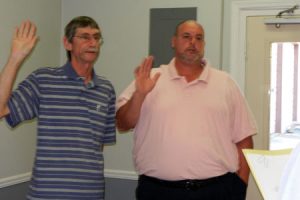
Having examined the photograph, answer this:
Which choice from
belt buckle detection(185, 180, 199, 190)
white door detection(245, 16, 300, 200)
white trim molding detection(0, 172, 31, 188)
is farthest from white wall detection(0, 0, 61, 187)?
white door detection(245, 16, 300, 200)

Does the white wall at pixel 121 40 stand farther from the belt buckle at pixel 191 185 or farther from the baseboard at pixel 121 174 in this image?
the belt buckle at pixel 191 185

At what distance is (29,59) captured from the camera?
295 centimetres

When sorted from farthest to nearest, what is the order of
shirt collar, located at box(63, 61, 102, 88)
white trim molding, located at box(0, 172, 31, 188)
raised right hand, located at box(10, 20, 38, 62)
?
1. white trim molding, located at box(0, 172, 31, 188)
2. shirt collar, located at box(63, 61, 102, 88)
3. raised right hand, located at box(10, 20, 38, 62)

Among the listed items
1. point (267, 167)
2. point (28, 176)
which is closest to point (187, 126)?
point (267, 167)

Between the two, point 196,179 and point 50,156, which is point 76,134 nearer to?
point 50,156

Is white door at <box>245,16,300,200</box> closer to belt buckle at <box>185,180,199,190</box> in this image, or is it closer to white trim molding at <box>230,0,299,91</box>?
white trim molding at <box>230,0,299,91</box>

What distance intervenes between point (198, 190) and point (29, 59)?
1676 millimetres

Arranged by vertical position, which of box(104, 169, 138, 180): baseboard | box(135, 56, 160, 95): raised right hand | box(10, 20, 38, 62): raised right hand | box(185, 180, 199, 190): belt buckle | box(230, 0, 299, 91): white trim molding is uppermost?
box(230, 0, 299, 91): white trim molding

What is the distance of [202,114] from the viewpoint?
200 centimetres

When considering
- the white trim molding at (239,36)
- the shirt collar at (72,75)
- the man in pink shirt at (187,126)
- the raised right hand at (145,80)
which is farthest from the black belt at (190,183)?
the white trim molding at (239,36)

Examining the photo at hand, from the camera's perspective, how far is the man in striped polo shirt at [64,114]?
1717 millimetres

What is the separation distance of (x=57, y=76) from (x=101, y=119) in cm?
29

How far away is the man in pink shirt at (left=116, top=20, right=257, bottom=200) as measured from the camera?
196 cm

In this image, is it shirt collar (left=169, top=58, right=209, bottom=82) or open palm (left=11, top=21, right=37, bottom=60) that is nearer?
open palm (left=11, top=21, right=37, bottom=60)
